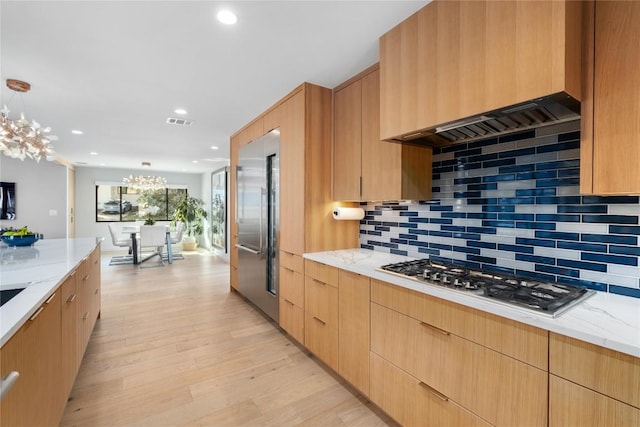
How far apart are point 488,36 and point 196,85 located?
91.8 inches

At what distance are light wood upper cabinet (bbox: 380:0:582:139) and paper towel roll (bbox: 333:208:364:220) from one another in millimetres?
879

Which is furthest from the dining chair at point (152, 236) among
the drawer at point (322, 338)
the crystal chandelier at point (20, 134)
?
the drawer at point (322, 338)

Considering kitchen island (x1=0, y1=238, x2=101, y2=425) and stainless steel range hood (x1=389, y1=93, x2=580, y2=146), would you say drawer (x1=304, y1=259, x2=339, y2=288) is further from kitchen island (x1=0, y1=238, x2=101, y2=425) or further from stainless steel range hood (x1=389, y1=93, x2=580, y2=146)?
kitchen island (x1=0, y1=238, x2=101, y2=425)

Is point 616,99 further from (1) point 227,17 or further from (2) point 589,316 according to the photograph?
(1) point 227,17

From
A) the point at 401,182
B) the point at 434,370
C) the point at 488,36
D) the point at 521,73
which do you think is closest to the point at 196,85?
the point at 401,182

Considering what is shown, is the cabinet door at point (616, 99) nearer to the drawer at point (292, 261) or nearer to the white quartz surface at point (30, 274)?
the drawer at point (292, 261)

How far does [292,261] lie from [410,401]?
147 cm

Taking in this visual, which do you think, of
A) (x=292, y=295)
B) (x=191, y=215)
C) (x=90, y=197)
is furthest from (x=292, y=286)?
(x=90, y=197)

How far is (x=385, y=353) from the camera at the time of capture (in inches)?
67.7

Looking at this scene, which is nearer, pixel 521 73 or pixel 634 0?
pixel 634 0

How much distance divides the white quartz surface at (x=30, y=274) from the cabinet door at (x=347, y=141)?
1955mm

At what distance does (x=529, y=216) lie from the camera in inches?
65.0

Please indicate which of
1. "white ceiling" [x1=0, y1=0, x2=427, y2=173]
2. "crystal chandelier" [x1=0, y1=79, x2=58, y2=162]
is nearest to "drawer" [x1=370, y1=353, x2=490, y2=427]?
"white ceiling" [x1=0, y1=0, x2=427, y2=173]

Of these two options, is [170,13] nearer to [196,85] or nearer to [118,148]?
[196,85]
